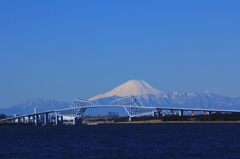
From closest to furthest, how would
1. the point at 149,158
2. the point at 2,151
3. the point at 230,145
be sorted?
1. the point at 149,158
2. the point at 2,151
3. the point at 230,145

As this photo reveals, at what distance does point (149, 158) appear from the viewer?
43469 millimetres

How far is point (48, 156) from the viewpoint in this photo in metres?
46.0

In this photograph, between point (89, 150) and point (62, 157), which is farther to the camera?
point (89, 150)

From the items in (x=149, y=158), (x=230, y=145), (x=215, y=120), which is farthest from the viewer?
(x=215, y=120)

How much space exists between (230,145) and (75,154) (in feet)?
47.1

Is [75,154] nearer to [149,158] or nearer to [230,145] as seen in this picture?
[149,158]

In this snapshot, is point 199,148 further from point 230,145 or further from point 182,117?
point 182,117

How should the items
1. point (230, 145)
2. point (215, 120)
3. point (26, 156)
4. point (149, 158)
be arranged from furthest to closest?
point (215, 120) → point (230, 145) → point (26, 156) → point (149, 158)

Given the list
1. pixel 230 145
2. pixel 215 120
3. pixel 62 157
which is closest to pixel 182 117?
pixel 215 120

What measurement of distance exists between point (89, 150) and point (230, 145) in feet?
39.5

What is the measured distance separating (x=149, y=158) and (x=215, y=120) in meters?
127

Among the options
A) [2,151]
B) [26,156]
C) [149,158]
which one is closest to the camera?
[149,158]

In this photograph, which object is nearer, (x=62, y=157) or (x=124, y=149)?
(x=62, y=157)

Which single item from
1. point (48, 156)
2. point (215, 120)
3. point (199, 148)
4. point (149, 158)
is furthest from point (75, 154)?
point (215, 120)
